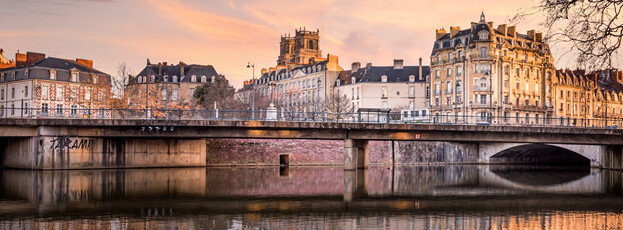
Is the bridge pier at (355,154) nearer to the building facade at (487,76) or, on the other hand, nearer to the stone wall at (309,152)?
the stone wall at (309,152)

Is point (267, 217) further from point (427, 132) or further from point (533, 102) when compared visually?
point (533, 102)

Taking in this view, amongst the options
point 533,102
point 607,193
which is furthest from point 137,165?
point 533,102

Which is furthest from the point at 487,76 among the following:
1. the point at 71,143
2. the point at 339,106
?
the point at 71,143

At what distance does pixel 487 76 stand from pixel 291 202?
81.6m

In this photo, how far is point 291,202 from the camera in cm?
3322

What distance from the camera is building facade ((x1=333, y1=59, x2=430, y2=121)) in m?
130

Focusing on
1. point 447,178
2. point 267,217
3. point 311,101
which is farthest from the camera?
point 311,101

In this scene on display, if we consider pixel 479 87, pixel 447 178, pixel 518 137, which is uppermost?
pixel 479 87

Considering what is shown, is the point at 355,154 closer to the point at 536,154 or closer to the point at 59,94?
the point at 536,154

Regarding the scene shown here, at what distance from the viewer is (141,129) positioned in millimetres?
53312

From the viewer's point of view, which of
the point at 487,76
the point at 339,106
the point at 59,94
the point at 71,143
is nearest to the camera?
the point at 71,143

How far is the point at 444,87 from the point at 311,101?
3483cm

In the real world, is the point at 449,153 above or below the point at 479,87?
below

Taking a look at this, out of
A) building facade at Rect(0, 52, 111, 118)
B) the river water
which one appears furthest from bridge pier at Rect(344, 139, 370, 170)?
building facade at Rect(0, 52, 111, 118)
